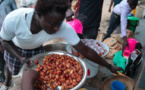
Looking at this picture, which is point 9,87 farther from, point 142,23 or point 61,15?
point 142,23

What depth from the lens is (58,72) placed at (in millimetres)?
1413

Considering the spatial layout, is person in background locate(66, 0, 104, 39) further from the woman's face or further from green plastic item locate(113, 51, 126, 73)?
the woman's face

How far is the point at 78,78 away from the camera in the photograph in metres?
1.34

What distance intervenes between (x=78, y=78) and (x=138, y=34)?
12.5 feet

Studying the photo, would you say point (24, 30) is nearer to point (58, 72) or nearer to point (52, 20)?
point (52, 20)

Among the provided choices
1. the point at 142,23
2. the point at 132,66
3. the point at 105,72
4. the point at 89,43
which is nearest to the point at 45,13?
the point at 89,43

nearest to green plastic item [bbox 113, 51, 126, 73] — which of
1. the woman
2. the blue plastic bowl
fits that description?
the blue plastic bowl

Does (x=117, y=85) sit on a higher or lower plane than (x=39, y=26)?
lower

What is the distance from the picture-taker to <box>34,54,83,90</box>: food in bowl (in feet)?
4.30

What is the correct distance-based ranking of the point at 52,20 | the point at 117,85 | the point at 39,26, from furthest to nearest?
the point at 117,85
the point at 39,26
the point at 52,20

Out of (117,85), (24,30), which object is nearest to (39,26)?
(24,30)

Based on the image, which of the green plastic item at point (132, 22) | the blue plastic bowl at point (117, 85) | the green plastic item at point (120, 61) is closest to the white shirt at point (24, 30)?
the blue plastic bowl at point (117, 85)

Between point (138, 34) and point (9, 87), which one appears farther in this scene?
point (138, 34)

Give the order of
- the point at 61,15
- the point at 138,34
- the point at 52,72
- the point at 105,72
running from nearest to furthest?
1. the point at 61,15
2. the point at 52,72
3. the point at 105,72
4. the point at 138,34
